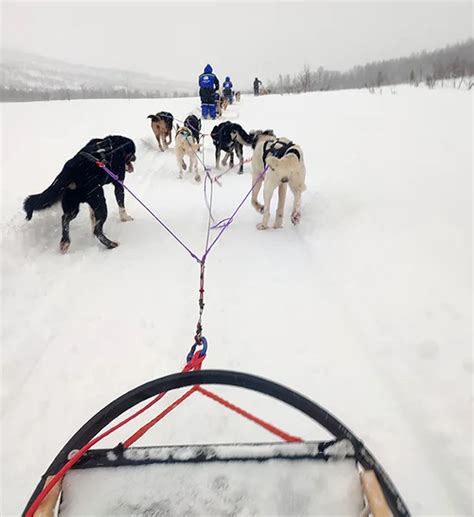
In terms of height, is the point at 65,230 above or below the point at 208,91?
below

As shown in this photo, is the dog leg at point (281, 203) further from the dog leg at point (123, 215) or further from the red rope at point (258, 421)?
the red rope at point (258, 421)

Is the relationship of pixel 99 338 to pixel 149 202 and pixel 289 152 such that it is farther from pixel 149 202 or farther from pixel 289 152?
pixel 149 202

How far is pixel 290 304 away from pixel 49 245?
8.24 feet

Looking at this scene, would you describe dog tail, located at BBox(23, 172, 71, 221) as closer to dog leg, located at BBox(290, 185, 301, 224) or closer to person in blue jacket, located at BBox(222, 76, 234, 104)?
dog leg, located at BBox(290, 185, 301, 224)

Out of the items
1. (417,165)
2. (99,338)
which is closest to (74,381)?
(99,338)

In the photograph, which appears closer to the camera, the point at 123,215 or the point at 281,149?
the point at 281,149

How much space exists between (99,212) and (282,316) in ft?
6.94

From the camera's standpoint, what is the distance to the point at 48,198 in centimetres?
327

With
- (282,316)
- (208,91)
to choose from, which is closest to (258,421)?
(282,316)

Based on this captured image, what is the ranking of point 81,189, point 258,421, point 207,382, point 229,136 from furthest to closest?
point 229,136 → point 81,189 → point 258,421 → point 207,382

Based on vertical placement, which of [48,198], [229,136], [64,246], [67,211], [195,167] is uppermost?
[229,136]

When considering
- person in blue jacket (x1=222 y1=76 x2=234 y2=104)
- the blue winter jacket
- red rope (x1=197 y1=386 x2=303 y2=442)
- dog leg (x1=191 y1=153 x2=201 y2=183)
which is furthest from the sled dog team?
person in blue jacket (x1=222 y1=76 x2=234 y2=104)

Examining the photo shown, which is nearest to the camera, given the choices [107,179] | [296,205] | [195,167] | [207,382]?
[207,382]

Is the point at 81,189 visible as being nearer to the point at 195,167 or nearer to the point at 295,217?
the point at 295,217
